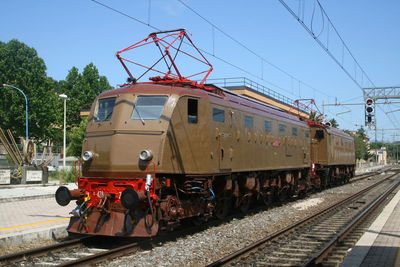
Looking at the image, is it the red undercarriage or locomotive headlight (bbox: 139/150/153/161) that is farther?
locomotive headlight (bbox: 139/150/153/161)

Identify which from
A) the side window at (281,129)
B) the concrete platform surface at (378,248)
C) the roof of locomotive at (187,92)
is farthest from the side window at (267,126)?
the concrete platform surface at (378,248)

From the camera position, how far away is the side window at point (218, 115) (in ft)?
35.0

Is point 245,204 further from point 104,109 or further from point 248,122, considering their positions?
point 104,109

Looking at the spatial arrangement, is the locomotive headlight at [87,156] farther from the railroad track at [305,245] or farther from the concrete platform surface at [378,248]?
the concrete platform surface at [378,248]

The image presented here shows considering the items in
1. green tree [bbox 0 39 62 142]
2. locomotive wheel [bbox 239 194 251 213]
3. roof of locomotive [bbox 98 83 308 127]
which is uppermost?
green tree [bbox 0 39 62 142]

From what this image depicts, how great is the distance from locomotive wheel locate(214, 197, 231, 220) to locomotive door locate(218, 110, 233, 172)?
4.08ft

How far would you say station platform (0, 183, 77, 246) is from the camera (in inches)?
353

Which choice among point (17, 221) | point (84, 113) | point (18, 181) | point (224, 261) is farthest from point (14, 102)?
point (224, 261)

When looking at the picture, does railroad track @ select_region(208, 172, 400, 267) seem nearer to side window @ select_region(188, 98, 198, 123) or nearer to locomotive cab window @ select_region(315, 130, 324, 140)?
side window @ select_region(188, 98, 198, 123)

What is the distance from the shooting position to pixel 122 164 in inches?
354

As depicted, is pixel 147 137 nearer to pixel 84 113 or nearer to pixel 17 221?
pixel 17 221

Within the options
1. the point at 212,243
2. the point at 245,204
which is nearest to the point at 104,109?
the point at 212,243

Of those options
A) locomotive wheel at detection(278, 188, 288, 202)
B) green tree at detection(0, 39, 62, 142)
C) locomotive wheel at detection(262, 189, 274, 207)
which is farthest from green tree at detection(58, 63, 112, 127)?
locomotive wheel at detection(262, 189, 274, 207)

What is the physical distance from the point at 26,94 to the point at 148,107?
1521 inches
